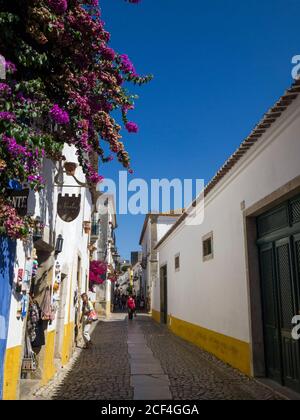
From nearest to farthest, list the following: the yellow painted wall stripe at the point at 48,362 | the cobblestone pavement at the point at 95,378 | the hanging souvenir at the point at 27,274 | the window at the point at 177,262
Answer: the hanging souvenir at the point at 27,274
the cobblestone pavement at the point at 95,378
the yellow painted wall stripe at the point at 48,362
the window at the point at 177,262

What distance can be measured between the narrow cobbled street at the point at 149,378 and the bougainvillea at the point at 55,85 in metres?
3.57

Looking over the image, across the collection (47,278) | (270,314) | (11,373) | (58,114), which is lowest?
(11,373)

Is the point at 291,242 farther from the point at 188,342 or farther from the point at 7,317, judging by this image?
the point at 188,342

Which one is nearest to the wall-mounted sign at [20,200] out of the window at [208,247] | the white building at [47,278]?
the white building at [47,278]

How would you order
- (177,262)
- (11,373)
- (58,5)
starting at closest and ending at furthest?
(58,5), (11,373), (177,262)

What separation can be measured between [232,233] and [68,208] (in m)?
3.80

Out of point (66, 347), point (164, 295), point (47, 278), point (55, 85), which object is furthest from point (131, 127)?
point (164, 295)

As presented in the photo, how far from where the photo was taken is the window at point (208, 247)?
34.2ft

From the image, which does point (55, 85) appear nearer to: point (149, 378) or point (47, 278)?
point (47, 278)

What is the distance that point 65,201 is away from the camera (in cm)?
698

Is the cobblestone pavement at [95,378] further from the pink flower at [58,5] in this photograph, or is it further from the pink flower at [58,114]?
the pink flower at [58,5]

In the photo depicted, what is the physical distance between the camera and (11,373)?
4.63 metres

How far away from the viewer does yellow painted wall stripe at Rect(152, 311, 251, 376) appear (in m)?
7.62

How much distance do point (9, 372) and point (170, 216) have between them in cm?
2839
